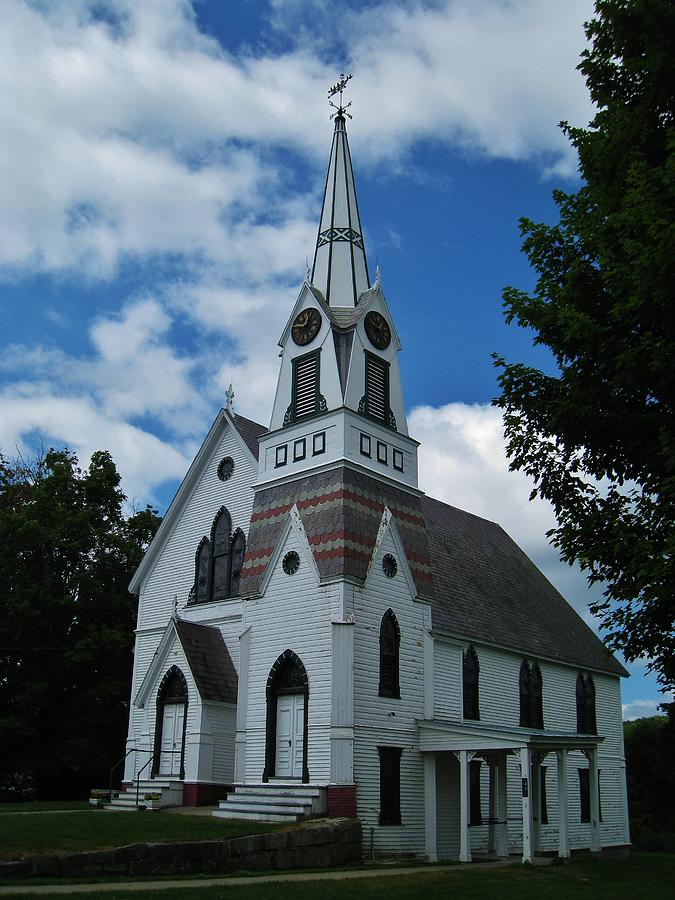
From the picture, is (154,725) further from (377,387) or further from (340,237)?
(340,237)

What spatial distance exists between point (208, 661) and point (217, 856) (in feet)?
34.4

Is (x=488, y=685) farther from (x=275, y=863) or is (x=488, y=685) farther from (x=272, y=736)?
(x=275, y=863)

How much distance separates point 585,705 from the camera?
3616cm

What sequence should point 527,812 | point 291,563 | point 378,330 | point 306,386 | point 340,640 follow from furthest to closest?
point 378,330 < point 306,386 < point 291,563 < point 340,640 < point 527,812

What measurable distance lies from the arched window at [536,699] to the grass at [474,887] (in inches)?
330

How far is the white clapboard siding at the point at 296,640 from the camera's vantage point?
2439 centimetres

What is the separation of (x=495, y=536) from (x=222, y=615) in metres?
14.8

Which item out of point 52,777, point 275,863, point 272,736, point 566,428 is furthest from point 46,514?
point 566,428

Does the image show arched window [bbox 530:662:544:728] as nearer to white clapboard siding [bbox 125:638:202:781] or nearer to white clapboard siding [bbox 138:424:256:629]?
white clapboard siding [bbox 138:424:256:629]

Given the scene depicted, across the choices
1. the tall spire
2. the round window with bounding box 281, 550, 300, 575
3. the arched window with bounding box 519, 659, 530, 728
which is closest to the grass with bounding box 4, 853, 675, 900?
the arched window with bounding box 519, 659, 530, 728

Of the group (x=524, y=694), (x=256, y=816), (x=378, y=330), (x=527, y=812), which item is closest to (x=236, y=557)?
(x=378, y=330)

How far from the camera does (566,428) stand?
53.2 ft

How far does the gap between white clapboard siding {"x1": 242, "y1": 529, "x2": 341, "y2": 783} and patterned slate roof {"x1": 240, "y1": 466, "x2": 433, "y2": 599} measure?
0.52 m

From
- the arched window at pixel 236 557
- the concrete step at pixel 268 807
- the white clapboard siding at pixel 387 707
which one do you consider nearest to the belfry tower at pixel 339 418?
the white clapboard siding at pixel 387 707
